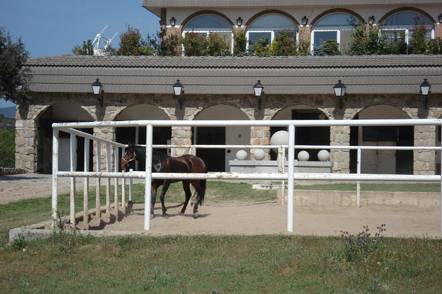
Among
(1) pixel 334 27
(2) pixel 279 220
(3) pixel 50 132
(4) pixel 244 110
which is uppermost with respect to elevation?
(1) pixel 334 27

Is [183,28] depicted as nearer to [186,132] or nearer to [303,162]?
[186,132]

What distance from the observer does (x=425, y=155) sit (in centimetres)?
2197

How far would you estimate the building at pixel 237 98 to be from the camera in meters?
22.5

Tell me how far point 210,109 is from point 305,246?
20.1m

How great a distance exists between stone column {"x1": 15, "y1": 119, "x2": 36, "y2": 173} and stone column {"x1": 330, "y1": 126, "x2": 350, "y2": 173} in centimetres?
1152

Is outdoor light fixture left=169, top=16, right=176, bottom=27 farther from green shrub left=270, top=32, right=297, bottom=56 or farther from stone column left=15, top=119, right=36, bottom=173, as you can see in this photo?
stone column left=15, top=119, right=36, bottom=173

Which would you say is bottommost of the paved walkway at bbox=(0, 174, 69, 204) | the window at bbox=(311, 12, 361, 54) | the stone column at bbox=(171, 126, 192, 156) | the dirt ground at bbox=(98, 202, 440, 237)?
the paved walkway at bbox=(0, 174, 69, 204)

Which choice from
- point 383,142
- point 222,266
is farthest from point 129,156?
point 383,142

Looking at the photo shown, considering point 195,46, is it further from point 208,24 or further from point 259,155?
point 259,155

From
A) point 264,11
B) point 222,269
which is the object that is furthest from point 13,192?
point 264,11

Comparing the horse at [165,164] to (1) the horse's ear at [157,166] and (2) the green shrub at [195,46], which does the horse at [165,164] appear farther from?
(2) the green shrub at [195,46]

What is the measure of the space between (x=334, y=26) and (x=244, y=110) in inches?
363

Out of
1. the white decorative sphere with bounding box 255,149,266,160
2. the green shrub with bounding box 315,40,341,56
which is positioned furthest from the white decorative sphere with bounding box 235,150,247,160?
the green shrub with bounding box 315,40,341,56

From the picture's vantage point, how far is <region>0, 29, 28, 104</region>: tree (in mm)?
21953
